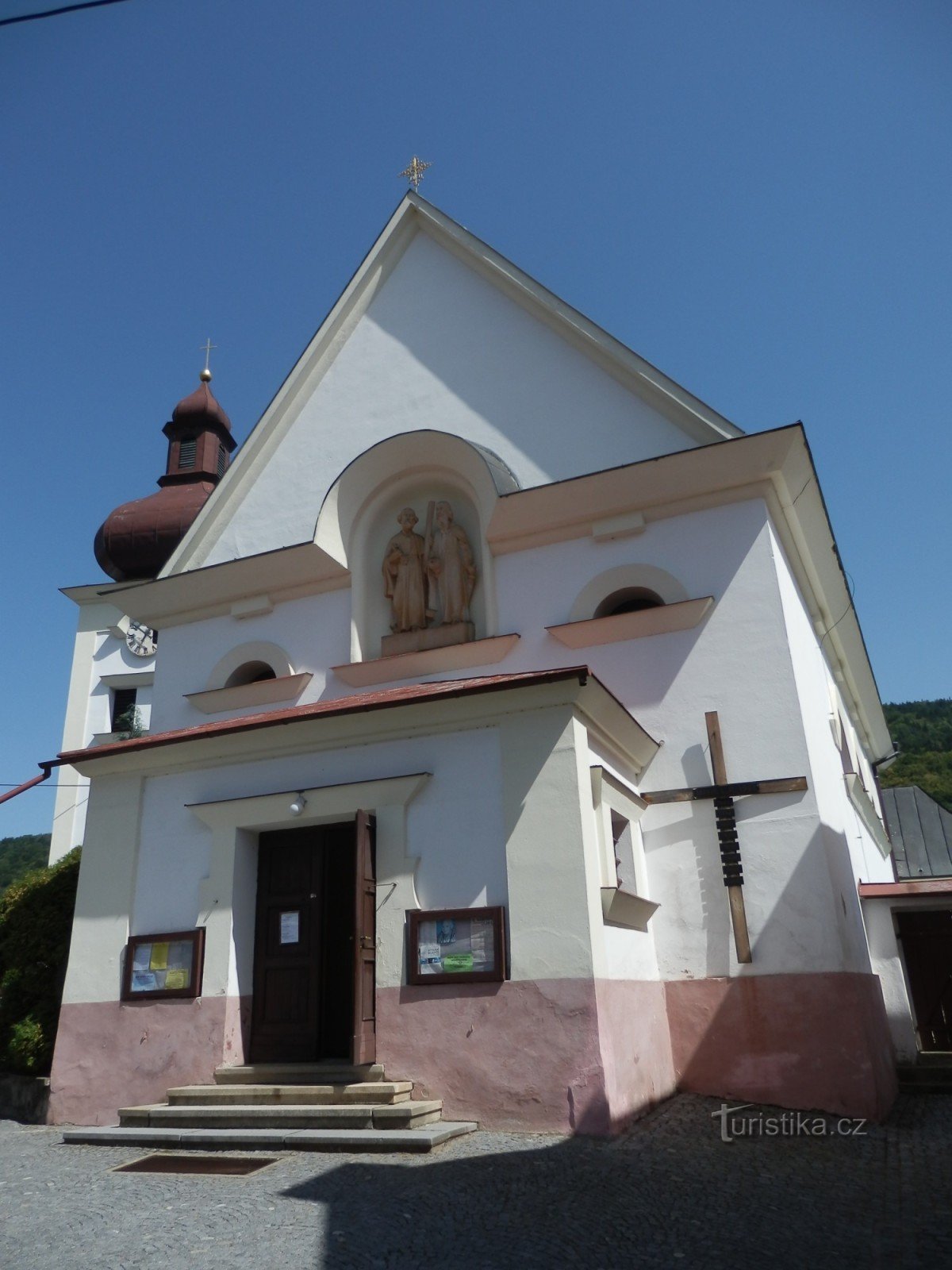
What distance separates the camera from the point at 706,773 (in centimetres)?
1033

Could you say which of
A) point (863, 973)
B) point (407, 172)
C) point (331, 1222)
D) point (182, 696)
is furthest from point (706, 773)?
point (407, 172)

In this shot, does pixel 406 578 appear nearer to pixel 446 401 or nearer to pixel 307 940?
pixel 446 401

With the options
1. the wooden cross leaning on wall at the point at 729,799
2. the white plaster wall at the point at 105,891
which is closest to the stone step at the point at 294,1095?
the white plaster wall at the point at 105,891

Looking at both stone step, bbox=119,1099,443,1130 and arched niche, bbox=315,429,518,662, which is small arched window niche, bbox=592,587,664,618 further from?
stone step, bbox=119,1099,443,1130

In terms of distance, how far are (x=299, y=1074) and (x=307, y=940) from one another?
132cm

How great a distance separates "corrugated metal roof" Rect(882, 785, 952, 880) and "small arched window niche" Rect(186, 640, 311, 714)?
1766 cm

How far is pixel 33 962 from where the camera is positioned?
11.8 meters

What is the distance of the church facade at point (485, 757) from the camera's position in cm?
844

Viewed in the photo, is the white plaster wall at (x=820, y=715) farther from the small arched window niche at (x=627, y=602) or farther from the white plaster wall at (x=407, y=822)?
the white plaster wall at (x=407, y=822)

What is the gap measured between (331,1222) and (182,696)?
8874 millimetres

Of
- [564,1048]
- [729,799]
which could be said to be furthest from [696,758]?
[564,1048]

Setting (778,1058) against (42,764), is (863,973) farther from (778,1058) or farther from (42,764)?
(42,764)

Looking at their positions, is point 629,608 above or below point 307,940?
above

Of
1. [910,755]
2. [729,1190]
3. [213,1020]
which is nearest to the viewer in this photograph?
[729,1190]
